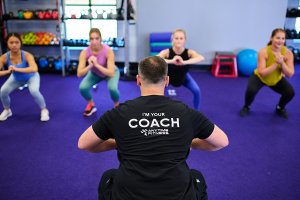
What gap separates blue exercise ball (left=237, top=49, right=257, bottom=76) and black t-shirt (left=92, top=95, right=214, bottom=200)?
474 cm

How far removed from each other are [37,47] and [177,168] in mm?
5756

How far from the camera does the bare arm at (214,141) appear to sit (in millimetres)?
1402

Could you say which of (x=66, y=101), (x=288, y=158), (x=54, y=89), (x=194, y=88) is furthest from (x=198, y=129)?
(x=54, y=89)

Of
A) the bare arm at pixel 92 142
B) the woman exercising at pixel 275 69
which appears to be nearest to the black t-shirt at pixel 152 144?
the bare arm at pixel 92 142

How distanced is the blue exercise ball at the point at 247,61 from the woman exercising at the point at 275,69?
1.90 metres

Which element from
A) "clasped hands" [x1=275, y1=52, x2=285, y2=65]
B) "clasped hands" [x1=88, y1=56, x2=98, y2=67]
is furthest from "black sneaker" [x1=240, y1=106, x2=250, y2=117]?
"clasped hands" [x1=88, y1=56, x2=98, y2=67]

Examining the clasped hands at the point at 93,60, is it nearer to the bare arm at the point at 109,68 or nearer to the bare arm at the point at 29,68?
the bare arm at the point at 109,68

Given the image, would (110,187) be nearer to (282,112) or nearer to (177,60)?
(177,60)

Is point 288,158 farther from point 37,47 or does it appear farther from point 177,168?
point 37,47

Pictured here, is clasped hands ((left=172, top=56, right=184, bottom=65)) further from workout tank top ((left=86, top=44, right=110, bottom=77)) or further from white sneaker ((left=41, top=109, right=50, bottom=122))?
white sneaker ((left=41, top=109, right=50, bottom=122))

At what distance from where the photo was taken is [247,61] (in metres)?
5.71

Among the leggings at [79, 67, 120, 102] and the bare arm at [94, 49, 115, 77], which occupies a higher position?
the bare arm at [94, 49, 115, 77]

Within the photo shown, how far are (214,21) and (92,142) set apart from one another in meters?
5.16

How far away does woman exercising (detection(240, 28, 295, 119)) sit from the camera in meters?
3.53
